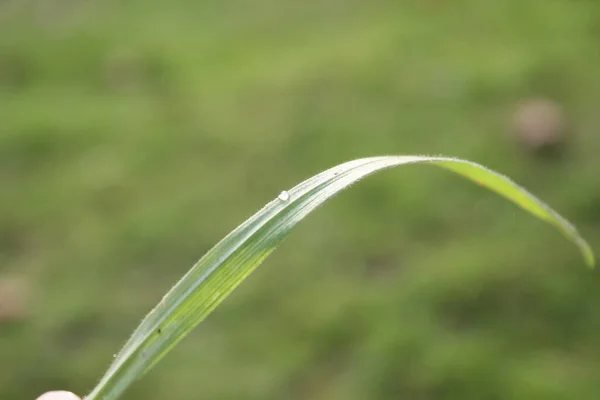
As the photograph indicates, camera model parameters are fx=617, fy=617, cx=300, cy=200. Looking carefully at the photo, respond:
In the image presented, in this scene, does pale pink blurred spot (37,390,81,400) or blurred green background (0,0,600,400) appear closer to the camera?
pale pink blurred spot (37,390,81,400)

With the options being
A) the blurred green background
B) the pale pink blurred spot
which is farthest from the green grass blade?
the blurred green background

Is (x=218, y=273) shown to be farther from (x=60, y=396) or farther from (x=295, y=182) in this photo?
(x=295, y=182)

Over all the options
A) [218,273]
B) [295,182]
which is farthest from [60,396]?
[295,182]

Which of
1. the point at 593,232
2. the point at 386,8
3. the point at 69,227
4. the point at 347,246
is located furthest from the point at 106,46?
the point at 593,232

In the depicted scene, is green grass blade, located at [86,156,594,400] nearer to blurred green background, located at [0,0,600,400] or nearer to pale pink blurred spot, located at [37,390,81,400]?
pale pink blurred spot, located at [37,390,81,400]

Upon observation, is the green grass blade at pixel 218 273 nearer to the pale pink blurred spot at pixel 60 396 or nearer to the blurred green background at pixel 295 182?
the pale pink blurred spot at pixel 60 396

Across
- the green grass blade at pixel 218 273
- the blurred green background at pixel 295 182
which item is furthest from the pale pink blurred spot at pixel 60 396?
the blurred green background at pixel 295 182
